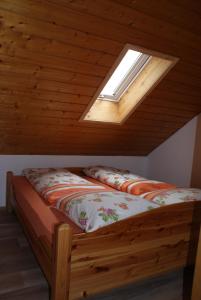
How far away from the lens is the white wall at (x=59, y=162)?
3014 millimetres

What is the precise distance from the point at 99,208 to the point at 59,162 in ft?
5.92

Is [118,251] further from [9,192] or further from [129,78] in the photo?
[129,78]

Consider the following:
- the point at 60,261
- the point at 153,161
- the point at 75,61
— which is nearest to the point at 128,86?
the point at 75,61

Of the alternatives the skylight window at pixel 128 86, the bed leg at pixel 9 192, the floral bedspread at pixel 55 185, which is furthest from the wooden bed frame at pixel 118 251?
the skylight window at pixel 128 86

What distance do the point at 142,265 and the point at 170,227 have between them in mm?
331

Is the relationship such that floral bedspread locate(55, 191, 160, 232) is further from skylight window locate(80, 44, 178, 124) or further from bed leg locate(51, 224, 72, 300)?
skylight window locate(80, 44, 178, 124)

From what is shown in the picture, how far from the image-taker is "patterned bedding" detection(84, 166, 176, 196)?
2455 mm

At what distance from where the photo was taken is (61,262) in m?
1.40

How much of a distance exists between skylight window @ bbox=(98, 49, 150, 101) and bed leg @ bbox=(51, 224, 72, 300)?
70.3 inches

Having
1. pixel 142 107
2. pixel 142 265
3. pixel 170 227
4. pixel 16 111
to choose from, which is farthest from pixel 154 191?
pixel 16 111

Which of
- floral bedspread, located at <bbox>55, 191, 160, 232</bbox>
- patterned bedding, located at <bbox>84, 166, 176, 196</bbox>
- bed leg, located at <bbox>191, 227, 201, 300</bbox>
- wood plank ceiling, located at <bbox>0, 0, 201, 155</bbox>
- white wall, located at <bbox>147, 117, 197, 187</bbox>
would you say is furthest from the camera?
white wall, located at <bbox>147, 117, 197, 187</bbox>

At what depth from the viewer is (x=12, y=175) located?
289 centimetres

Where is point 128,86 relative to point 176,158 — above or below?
above

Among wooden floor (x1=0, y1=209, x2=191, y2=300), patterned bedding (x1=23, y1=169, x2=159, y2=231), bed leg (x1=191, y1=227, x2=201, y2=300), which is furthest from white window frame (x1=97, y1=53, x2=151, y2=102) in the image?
bed leg (x1=191, y1=227, x2=201, y2=300)
